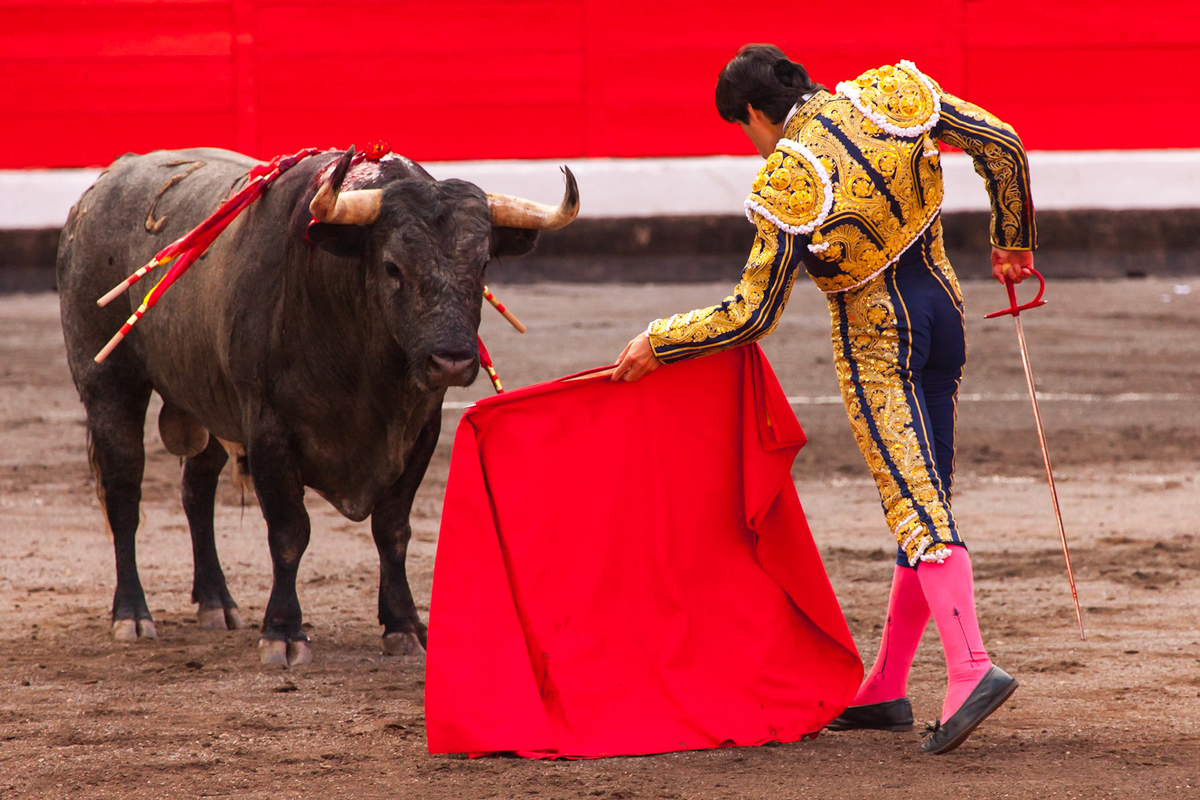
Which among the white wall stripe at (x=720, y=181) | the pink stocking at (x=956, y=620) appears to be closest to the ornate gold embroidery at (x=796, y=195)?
the pink stocking at (x=956, y=620)

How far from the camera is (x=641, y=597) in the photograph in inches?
130

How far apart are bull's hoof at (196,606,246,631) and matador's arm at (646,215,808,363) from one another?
5.95 feet

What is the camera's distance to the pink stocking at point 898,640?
322cm

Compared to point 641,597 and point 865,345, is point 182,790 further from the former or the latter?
point 865,345

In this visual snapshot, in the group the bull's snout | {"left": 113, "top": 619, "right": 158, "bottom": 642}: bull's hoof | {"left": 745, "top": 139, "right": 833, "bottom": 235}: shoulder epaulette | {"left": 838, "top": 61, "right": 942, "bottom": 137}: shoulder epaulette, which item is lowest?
{"left": 113, "top": 619, "right": 158, "bottom": 642}: bull's hoof

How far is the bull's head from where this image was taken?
140 inches

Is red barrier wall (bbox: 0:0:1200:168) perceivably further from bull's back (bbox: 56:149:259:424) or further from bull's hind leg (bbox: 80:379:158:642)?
bull's hind leg (bbox: 80:379:158:642)

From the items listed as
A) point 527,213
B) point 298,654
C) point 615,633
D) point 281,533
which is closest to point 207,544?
point 281,533

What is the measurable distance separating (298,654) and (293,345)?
0.77 metres

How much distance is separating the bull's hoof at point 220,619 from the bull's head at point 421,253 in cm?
105

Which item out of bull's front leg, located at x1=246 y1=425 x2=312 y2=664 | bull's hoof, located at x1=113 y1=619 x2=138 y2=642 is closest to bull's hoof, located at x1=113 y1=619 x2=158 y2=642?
bull's hoof, located at x1=113 y1=619 x2=138 y2=642

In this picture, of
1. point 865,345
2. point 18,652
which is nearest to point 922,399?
point 865,345

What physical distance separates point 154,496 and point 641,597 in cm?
338

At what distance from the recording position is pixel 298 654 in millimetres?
3904
